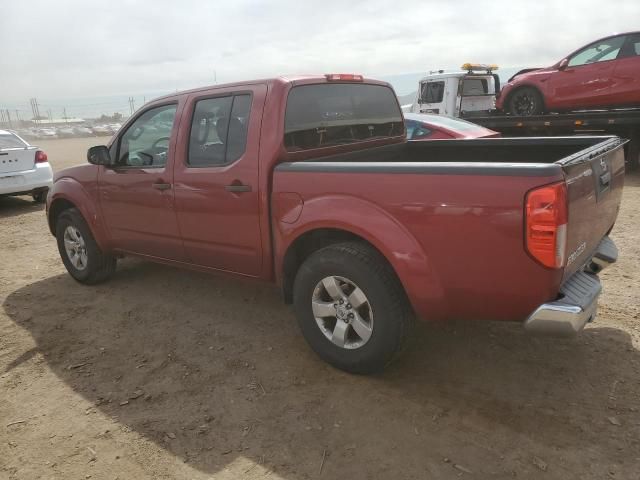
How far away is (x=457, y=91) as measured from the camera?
12.6 metres

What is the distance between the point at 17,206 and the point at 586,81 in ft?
37.0

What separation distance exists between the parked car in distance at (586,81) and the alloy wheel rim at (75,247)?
30.3ft

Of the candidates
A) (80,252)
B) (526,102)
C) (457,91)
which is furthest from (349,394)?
(457,91)

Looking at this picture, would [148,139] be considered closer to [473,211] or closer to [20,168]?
[473,211]

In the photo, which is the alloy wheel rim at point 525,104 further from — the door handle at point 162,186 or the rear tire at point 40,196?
the rear tire at point 40,196

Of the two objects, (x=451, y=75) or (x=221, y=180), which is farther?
(x=451, y=75)

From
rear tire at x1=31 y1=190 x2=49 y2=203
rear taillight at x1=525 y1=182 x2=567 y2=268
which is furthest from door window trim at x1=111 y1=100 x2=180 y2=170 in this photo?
rear tire at x1=31 y1=190 x2=49 y2=203

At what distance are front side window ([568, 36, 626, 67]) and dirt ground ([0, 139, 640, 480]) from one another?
6502 millimetres

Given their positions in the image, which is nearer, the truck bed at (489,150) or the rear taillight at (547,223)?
the rear taillight at (547,223)

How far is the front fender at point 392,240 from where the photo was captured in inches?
106

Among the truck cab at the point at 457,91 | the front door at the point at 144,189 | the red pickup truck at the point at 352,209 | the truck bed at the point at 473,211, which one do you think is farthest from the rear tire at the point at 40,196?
the truck cab at the point at 457,91

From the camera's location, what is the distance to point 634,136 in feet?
31.3

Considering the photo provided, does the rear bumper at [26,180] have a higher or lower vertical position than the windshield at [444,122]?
lower

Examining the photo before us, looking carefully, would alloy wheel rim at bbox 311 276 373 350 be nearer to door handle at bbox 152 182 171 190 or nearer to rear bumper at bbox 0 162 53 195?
door handle at bbox 152 182 171 190
